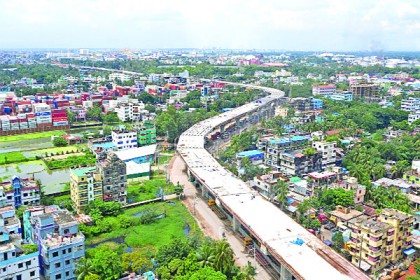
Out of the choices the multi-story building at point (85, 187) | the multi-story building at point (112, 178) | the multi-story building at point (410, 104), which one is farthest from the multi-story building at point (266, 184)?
the multi-story building at point (410, 104)

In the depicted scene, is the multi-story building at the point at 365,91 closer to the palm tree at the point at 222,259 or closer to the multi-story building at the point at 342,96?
the multi-story building at the point at 342,96

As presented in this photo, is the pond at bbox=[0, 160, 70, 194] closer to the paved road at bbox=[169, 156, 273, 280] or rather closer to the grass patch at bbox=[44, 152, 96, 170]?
the grass patch at bbox=[44, 152, 96, 170]

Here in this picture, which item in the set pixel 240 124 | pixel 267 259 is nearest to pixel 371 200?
pixel 267 259

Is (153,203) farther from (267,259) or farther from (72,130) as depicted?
(72,130)

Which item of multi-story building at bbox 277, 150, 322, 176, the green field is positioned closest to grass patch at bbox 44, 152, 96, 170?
the green field

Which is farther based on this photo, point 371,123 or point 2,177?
point 371,123
